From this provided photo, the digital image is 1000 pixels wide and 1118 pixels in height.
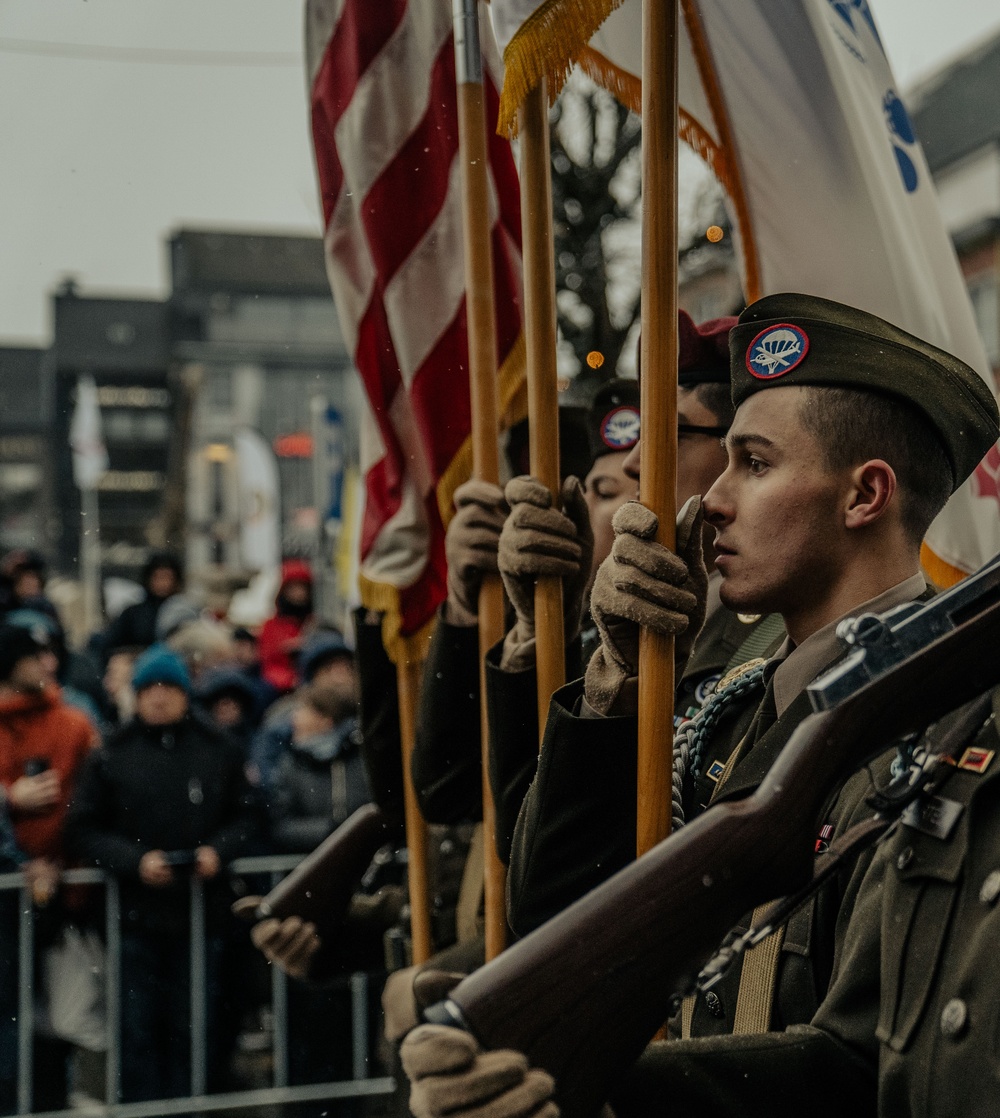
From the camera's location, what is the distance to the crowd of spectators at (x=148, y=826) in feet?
19.0

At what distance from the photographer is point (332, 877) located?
4.01 m

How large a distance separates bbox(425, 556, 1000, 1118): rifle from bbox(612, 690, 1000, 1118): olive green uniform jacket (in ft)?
0.38

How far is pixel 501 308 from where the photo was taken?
3.72 m

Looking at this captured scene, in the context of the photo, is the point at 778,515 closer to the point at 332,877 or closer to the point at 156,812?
the point at 332,877

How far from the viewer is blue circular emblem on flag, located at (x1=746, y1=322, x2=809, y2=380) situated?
7.45 feet

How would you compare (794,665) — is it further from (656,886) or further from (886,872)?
(656,886)

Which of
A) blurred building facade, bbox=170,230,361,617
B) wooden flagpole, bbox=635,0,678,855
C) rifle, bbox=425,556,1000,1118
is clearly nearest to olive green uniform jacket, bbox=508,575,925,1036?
wooden flagpole, bbox=635,0,678,855

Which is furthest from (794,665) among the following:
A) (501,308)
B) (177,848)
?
(177,848)

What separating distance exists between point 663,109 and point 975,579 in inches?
36.0

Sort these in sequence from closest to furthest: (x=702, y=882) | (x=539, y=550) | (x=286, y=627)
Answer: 1. (x=702, y=882)
2. (x=539, y=550)
3. (x=286, y=627)

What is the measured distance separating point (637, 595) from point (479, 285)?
1178 millimetres

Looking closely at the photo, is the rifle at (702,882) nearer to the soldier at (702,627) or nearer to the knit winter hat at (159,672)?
the soldier at (702,627)

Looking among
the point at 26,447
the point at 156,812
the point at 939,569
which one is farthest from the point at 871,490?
the point at 26,447

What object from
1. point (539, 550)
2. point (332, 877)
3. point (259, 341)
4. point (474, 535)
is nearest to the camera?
point (539, 550)
